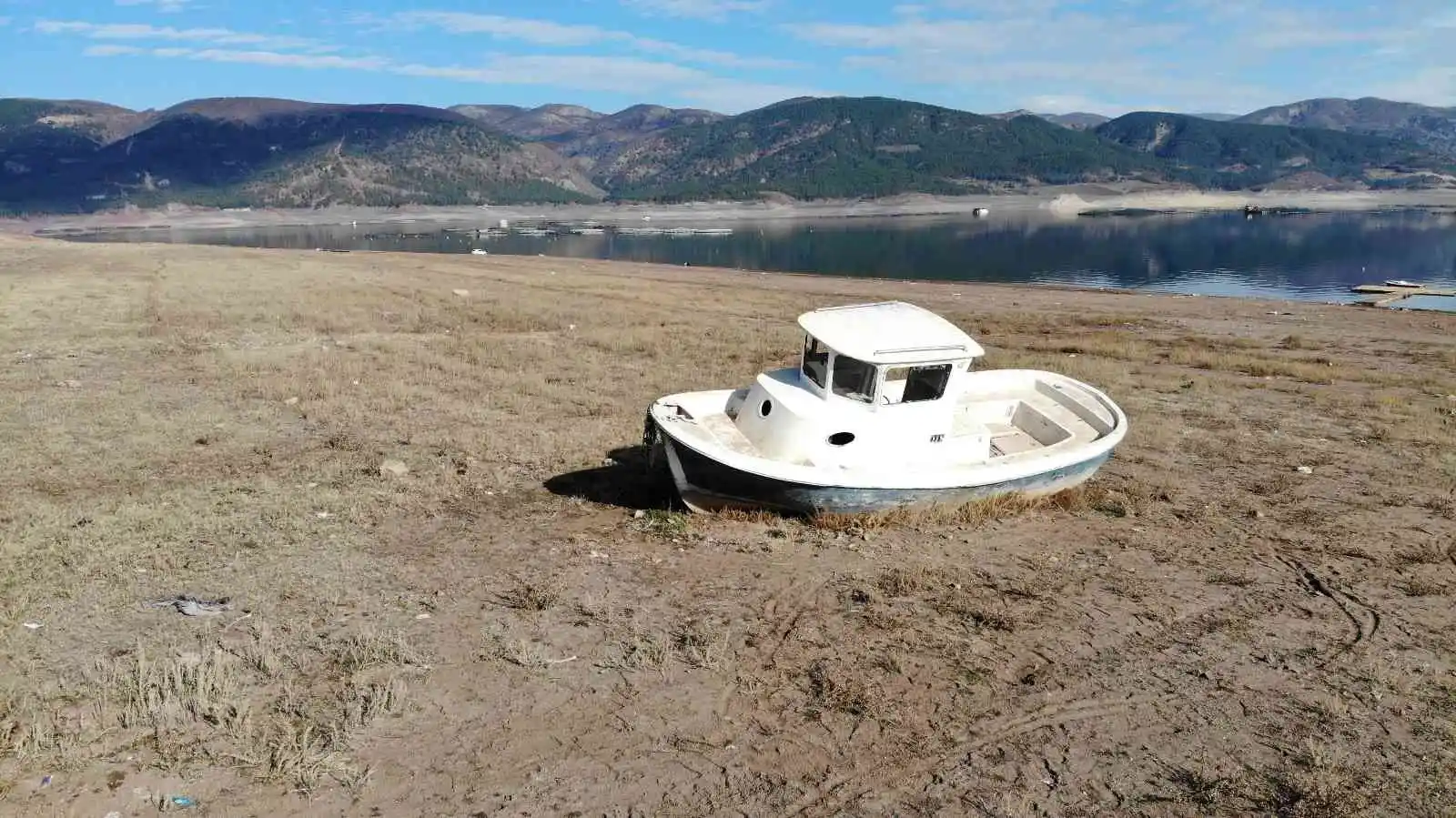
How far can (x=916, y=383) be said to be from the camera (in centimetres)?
1120

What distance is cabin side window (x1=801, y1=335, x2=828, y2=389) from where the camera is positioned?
1104 cm

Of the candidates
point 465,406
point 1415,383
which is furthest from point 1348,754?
point 1415,383

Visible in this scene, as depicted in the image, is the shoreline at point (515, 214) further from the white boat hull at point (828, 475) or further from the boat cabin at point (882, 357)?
the white boat hull at point (828, 475)

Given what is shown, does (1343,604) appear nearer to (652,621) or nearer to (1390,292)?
(652,621)

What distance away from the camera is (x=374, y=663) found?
283 inches

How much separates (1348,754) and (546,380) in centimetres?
1485

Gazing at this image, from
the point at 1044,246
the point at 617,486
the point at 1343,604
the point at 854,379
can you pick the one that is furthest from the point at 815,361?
the point at 1044,246

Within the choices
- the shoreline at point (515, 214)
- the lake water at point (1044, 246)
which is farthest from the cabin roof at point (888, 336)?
the shoreline at point (515, 214)

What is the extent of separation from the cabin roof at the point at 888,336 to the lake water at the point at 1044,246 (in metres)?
47.8

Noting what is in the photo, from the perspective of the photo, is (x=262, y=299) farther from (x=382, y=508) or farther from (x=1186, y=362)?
(x=1186, y=362)

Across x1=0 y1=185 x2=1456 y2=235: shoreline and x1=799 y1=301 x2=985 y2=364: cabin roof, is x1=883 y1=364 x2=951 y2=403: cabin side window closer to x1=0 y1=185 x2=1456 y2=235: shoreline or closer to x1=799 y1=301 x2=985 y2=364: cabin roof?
x1=799 y1=301 x2=985 y2=364: cabin roof

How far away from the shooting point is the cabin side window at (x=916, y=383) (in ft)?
36.0

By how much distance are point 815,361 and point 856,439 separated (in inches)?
A: 46.2

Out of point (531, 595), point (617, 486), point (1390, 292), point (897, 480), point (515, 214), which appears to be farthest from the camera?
point (515, 214)
